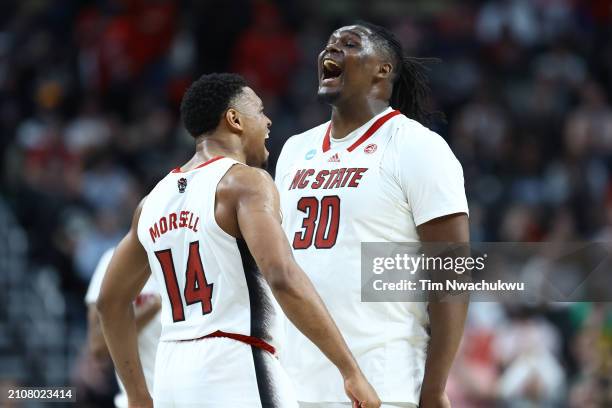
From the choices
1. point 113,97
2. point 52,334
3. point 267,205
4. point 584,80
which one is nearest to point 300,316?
point 267,205

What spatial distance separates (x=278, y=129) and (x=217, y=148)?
843 centimetres

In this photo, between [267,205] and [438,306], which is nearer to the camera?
[267,205]

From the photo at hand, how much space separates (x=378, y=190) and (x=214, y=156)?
724mm

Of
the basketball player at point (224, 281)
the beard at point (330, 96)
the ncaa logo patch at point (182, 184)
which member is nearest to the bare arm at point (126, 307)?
the basketball player at point (224, 281)

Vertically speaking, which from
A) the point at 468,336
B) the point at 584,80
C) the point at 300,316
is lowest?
the point at 468,336

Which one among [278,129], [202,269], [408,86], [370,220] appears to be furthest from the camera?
[278,129]

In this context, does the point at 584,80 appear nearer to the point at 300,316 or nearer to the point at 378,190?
the point at 378,190

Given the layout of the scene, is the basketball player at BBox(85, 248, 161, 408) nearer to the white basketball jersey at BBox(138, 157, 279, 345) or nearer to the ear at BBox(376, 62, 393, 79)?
the white basketball jersey at BBox(138, 157, 279, 345)

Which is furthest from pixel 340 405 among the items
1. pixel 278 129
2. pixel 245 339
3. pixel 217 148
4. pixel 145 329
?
pixel 278 129

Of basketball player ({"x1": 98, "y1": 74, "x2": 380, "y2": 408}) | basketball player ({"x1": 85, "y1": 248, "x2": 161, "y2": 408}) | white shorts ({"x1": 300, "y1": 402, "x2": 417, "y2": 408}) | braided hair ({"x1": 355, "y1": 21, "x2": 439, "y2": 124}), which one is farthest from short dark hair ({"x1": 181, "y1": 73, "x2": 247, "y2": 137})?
basketball player ({"x1": 85, "y1": 248, "x2": 161, "y2": 408})

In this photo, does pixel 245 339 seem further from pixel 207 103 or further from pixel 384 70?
pixel 384 70

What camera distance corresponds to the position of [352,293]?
4.89 metres

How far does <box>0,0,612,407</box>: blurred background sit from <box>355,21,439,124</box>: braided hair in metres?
4.16

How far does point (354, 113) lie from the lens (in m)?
5.22
